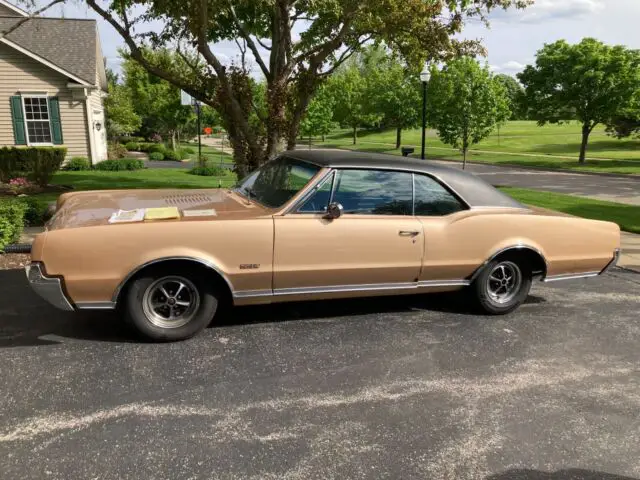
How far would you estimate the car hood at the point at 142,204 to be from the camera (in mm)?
4094

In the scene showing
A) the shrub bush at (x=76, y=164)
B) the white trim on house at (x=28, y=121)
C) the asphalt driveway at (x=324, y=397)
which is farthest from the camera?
the shrub bush at (x=76, y=164)

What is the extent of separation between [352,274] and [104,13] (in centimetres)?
872

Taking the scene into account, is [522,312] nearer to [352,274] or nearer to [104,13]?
[352,274]

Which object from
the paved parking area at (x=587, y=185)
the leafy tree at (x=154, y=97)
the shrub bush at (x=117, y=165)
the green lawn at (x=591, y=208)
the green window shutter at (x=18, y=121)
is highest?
the leafy tree at (x=154, y=97)

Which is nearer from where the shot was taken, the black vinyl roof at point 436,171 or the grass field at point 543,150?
the black vinyl roof at point 436,171

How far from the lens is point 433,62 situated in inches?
514

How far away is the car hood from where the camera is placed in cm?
409

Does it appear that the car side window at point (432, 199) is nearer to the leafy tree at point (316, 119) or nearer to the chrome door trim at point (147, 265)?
the chrome door trim at point (147, 265)

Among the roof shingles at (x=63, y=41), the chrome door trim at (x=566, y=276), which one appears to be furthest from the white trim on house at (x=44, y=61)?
the chrome door trim at (x=566, y=276)

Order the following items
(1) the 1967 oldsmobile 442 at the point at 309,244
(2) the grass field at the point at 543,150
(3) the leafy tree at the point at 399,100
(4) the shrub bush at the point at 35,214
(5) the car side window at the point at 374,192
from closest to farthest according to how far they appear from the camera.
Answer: (1) the 1967 oldsmobile 442 at the point at 309,244 → (5) the car side window at the point at 374,192 → (4) the shrub bush at the point at 35,214 → (2) the grass field at the point at 543,150 → (3) the leafy tree at the point at 399,100

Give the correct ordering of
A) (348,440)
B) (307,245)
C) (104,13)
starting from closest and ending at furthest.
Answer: (348,440) < (307,245) < (104,13)

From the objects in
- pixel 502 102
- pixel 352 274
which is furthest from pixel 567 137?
pixel 352 274

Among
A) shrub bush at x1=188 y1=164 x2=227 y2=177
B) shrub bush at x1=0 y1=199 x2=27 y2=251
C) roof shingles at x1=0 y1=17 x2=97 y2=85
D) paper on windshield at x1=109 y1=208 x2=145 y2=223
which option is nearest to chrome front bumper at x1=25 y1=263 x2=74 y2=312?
paper on windshield at x1=109 y1=208 x2=145 y2=223

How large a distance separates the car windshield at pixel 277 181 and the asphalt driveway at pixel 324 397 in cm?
110
